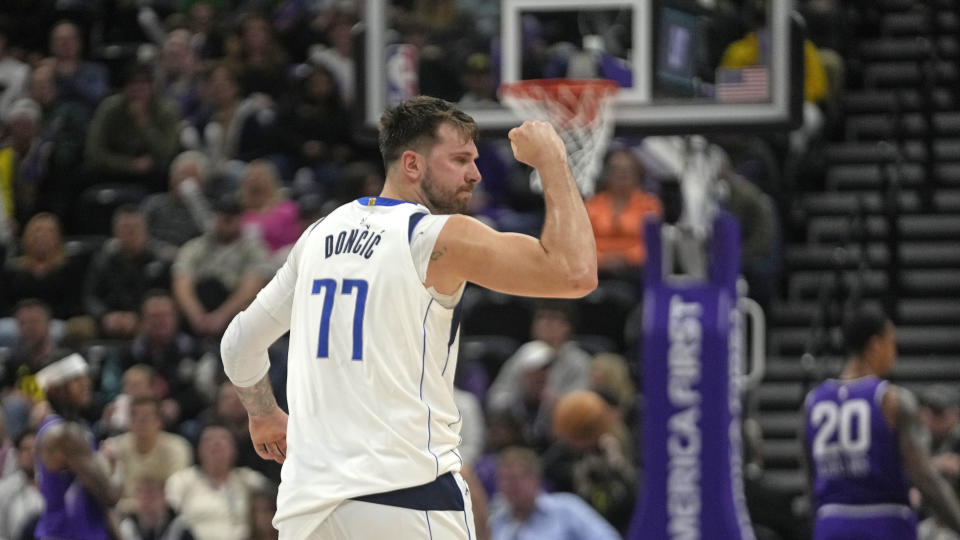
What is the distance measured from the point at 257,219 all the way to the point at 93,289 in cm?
139

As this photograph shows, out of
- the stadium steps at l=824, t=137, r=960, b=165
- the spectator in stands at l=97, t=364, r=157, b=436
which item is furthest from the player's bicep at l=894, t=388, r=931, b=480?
the stadium steps at l=824, t=137, r=960, b=165

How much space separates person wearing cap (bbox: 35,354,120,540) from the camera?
28.9 ft

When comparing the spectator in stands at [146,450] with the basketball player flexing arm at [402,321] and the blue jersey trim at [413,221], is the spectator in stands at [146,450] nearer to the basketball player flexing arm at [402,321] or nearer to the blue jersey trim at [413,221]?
the basketball player flexing arm at [402,321]

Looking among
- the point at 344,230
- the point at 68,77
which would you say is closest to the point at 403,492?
the point at 344,230

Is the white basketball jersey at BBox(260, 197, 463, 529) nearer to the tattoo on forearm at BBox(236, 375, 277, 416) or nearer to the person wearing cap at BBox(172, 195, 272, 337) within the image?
the tattoo on forearm at BBox(236, 375, 277, 416)

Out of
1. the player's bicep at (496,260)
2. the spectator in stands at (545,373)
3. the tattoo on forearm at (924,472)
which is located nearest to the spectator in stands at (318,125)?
the spectator in stands at (545,373)

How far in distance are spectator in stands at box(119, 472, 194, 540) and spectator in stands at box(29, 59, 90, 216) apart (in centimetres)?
483

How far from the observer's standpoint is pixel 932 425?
11.2 meters

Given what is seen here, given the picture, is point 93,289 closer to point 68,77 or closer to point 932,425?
point 68,77

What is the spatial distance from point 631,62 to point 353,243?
→ 570cm

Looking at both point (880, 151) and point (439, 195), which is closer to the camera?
point (439, 195)

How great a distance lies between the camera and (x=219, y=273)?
12734mm

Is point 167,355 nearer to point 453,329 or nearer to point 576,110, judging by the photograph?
point 576,110

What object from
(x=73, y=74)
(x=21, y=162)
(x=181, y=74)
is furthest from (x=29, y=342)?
(x=181, y=74)
